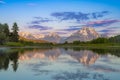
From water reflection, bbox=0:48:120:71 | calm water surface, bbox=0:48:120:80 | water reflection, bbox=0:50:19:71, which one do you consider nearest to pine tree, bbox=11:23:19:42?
water reflection, bbox=0:48:120:71

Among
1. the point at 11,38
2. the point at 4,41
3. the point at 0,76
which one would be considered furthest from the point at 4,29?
the point at 0,76

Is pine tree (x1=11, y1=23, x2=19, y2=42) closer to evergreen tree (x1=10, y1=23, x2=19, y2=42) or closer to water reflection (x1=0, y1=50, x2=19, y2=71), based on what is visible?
evergreen tree (x1=10, y1=23, x2=19, y2=42)

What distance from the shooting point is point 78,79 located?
87.9 ft

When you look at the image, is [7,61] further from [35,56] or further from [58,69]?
[35,56]

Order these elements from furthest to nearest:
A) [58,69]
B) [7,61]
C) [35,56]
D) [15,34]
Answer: [15,34] < [35,56] < [7,61] < [58,69]

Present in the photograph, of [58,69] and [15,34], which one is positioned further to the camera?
[15,34]

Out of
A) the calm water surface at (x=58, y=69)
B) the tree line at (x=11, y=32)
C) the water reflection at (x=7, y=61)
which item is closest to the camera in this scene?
the calm water surface at (x=58, y=69)

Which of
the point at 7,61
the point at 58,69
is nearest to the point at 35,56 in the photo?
the point at 7,61

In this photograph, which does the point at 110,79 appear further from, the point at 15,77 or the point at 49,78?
the point at 15,77

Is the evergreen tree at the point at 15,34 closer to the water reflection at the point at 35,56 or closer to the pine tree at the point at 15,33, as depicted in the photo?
the pine tree at the point at 15,33

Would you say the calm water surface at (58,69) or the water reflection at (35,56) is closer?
the calm water surface at (58,69)

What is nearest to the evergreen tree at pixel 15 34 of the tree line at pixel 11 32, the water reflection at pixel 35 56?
the tree line at pixel 11 32

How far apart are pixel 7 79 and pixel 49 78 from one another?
4448mm

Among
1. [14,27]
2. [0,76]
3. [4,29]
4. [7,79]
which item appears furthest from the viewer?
[14,27]
